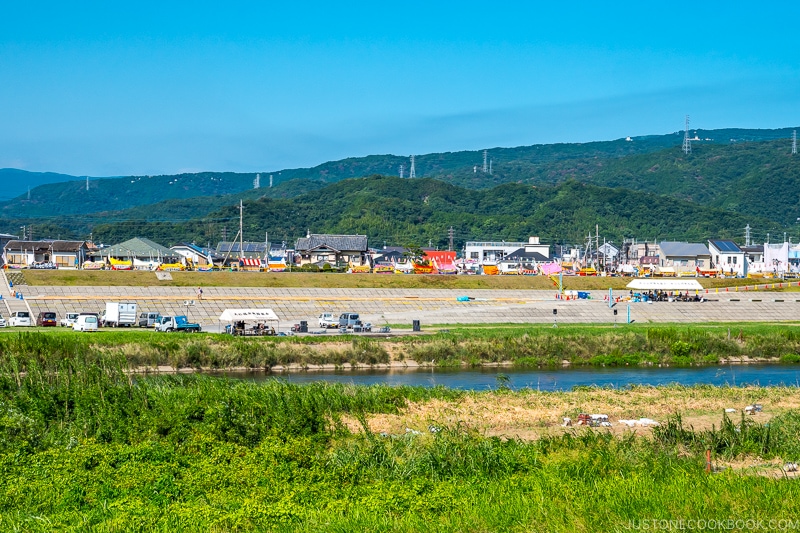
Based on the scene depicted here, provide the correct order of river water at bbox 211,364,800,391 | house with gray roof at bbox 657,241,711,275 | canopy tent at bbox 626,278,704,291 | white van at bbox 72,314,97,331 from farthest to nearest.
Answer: house with gray roof at bbox 657,241,711,275, canopy tent at bbox 626,278,704,291, white van at bbox 72,314,97,331, river water at bbox 211,364,800,391

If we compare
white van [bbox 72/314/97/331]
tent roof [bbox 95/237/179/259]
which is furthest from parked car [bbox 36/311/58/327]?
tent roof [bbox 95/237/179/259]

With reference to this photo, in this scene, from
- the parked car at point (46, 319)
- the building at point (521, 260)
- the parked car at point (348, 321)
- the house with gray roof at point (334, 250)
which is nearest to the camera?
the parked car at point (46, 319)

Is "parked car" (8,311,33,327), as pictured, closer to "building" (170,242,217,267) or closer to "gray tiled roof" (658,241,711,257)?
"building" (170,242,217,267)

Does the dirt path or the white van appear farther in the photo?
the white van

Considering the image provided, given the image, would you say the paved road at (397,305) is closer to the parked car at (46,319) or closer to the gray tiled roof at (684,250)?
the parked car at (46,319)

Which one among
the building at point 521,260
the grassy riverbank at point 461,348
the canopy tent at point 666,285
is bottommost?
the grassy riverbank at point 461,348

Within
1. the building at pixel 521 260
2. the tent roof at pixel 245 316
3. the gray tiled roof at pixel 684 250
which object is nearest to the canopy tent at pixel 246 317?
the tent roof at pixel 245 316

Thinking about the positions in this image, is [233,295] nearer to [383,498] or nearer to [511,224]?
[383,498]
